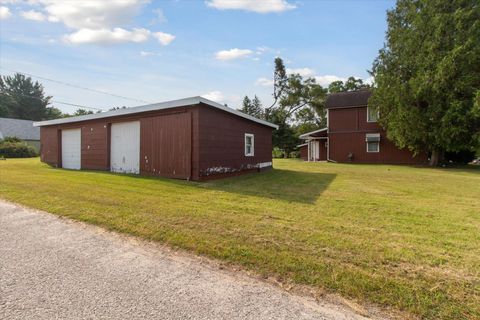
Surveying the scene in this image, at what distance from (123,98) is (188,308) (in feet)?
98.1

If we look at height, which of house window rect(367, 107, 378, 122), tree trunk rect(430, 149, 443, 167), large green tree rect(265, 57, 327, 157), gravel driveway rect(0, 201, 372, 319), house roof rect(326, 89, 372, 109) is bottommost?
gravel driveway rect(0, 201, 372, 319)

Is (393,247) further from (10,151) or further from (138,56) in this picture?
(10,151)

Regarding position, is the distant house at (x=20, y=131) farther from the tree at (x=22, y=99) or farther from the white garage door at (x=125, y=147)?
the white garage door at (x=125, y=147)

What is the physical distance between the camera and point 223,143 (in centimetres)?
1064

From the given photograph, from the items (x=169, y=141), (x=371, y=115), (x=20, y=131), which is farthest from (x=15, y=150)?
(x=371, y=115)

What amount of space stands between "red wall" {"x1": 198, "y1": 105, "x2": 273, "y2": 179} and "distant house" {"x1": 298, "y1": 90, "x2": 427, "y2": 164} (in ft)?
38.0

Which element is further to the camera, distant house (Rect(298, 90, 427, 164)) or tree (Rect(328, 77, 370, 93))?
tree (Rect(328, 77, 370, 93))

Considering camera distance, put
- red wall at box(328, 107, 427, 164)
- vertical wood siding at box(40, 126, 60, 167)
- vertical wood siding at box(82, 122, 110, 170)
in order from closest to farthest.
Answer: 1. vertical wood siding at box(82, 122, 110, 170)
2. vertical wood siding at box(40, 126, 60, 167)
3. red wall at box(328, 107, 427, 164)

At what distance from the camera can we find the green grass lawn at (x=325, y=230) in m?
2.58

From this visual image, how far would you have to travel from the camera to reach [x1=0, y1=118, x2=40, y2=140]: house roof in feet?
112

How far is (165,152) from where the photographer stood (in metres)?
10.1

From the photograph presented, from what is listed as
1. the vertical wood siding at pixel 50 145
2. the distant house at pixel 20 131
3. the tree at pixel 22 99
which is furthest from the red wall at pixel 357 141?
the tree at pixel 22 99

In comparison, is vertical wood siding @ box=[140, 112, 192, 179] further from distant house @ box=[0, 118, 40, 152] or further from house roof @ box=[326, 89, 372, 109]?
distant house @ box=[0, 118, 40, 152]

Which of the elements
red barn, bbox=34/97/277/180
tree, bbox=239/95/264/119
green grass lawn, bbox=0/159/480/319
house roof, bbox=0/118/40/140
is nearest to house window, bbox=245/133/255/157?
red barn, bbox=34/97/277/180
